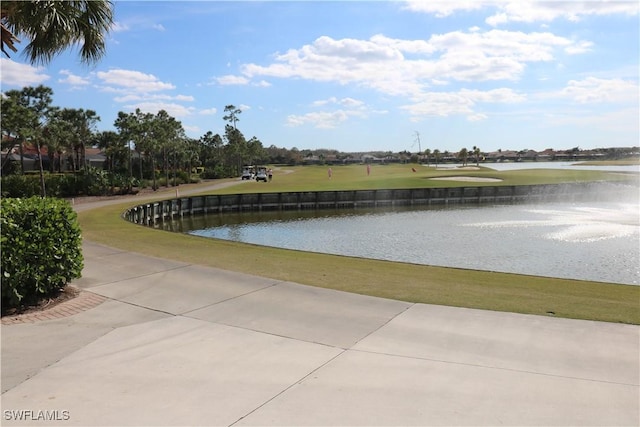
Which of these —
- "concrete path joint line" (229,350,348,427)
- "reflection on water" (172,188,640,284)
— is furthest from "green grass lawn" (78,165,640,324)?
"reflection on water" (172,188,640,284)

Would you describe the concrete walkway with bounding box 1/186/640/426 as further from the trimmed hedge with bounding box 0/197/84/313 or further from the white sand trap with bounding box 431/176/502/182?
the white sand trap with bounding box 431/176/502/182

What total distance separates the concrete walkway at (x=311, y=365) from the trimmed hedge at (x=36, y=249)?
2.66 ft

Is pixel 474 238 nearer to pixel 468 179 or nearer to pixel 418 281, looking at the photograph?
pixel 418 281

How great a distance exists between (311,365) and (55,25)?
9254mm

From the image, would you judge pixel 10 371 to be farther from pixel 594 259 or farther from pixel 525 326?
pixel 594 259

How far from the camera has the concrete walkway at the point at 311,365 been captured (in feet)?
13.8

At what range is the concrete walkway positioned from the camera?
4.21 meters

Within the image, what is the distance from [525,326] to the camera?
21.6 ft

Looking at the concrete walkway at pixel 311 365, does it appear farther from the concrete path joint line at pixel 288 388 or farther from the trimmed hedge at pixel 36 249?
the trimmed hedge at pixel 36 249

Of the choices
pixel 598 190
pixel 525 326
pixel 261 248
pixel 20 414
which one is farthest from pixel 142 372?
pixel 598 190

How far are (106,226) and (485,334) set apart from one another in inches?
669

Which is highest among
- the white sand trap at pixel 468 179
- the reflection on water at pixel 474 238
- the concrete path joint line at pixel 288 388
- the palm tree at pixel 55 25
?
the palm tree at pixel 55 25

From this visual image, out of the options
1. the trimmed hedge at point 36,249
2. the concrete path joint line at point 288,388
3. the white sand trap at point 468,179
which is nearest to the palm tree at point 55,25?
the trimmed hedge at point 36,249

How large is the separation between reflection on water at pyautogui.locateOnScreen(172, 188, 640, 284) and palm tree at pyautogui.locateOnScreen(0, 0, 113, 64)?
10.8m
